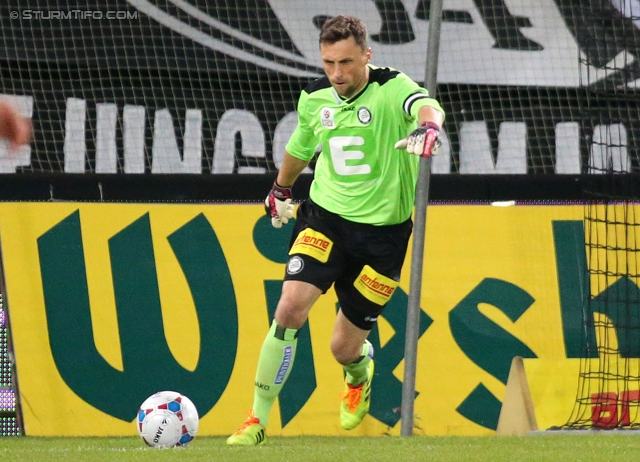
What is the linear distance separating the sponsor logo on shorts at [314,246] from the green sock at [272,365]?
1.27 feet

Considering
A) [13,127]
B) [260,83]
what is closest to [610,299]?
[260,83]

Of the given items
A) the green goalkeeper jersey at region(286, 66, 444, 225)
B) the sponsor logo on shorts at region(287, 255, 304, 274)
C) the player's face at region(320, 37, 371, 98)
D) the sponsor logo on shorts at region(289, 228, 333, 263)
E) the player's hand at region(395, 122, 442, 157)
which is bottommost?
the sponsor logo on shorts at region(287, 255, 304, 274)

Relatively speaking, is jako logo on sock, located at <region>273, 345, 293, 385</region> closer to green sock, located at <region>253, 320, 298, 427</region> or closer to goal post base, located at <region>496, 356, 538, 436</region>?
green sock, located at <region>253, 320, 298, 427</region>

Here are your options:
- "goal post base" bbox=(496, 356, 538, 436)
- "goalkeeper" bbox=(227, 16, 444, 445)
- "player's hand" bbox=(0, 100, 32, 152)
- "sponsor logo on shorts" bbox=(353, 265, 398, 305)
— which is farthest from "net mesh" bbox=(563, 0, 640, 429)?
"player's hand" bbox=(0, 100, 32, 152)

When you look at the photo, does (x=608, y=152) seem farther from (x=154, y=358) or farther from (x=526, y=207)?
(x=154, y=358)

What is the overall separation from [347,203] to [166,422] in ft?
4.63

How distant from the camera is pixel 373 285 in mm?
5961

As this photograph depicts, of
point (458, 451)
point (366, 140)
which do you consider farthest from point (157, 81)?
point (458, 451)

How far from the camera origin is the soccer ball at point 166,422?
18.2 ft

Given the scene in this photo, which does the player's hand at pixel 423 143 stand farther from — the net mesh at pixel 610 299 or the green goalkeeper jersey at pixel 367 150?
the net mesh at pixel 610 299

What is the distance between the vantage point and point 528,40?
9484 millimetres

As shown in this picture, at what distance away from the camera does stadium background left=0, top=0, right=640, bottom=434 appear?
29.4ft

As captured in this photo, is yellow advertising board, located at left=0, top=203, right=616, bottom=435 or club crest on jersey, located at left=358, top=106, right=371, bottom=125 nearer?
club crest on jersey, located at left=358, top=106, right=371, bottom=125

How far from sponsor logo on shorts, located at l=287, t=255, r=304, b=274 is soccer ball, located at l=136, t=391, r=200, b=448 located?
83 cm
